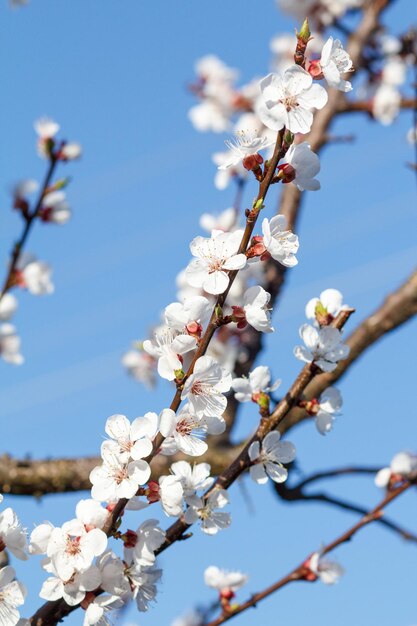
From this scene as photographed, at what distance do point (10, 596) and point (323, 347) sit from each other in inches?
30.9

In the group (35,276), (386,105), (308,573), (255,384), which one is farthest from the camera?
(386,105)

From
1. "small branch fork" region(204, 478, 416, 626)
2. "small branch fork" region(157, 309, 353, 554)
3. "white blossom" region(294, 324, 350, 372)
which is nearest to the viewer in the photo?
"small branch fork" region(157, 309, 353, 554)

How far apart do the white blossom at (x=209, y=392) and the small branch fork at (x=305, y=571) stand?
78 cm

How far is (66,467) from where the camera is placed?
3035 mm

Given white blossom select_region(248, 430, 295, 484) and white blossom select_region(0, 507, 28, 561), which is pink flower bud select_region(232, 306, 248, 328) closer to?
white blossom select_region(248, 430, 295, 484)

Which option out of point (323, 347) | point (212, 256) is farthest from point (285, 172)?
point (323, 347)

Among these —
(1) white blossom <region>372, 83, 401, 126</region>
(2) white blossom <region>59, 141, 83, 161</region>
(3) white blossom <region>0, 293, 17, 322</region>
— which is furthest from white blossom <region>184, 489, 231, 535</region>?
(1) white blossom <region>372, 83, 401, 126</region>

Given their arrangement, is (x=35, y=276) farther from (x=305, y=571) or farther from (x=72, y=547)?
(x=72, y=547)

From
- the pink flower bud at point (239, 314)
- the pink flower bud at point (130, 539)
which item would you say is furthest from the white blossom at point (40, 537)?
the pink flower bud at point (239, 314)

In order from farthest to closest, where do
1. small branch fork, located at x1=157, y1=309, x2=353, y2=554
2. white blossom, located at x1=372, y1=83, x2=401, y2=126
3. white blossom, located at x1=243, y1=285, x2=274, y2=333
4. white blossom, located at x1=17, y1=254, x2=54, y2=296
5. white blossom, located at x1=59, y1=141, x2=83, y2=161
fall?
white blossom, located at x1=372, y1=83, x2=401, y2=126 < white blossom, located at x1=17, y1=254, x2=54, y2=296 < white blossom, located at x1=59, y1=141, x2=83, y2=161 < small branch fork, located at x1=157, y1=309, x2=353, y2=554 < white blossom, located at x1=243, y1=285, x2=274, y2=333

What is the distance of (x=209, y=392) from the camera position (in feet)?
4.37

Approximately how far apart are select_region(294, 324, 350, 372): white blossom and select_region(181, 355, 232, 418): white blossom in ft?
1.13

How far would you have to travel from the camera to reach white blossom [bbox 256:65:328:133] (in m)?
1.32

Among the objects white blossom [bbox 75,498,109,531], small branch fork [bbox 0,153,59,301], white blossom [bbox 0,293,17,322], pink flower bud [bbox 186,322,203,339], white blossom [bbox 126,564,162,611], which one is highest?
white blossom [bbox 0,293,17,322]
